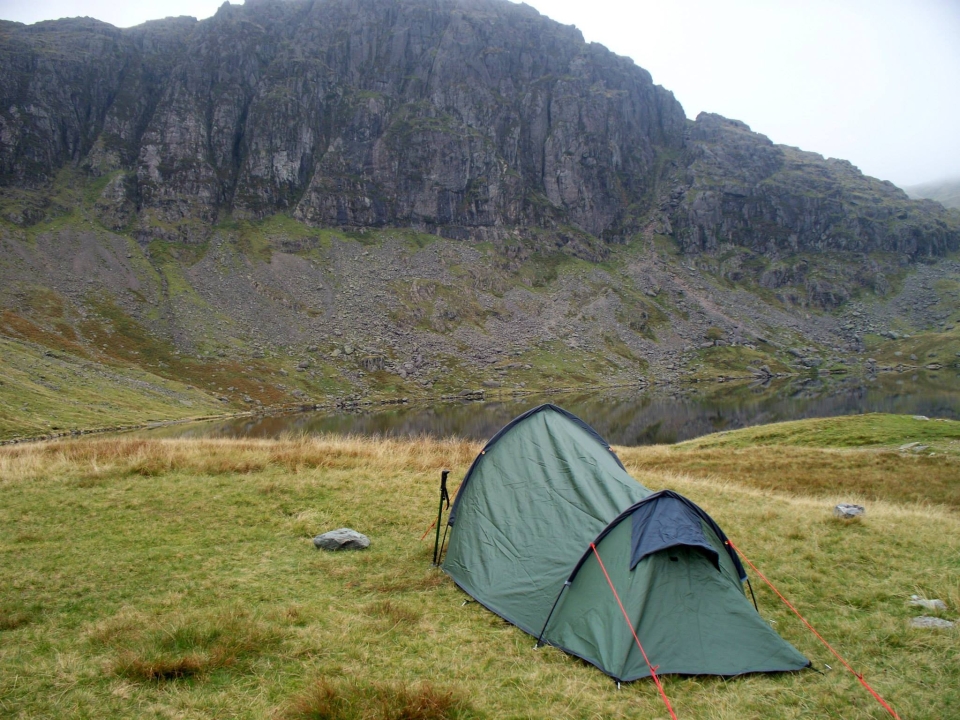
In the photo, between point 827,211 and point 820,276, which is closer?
point 820,276

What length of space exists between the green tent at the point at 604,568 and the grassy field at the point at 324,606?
407mm

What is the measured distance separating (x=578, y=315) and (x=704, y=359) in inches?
1265

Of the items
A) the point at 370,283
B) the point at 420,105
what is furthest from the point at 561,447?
the point at 420,105

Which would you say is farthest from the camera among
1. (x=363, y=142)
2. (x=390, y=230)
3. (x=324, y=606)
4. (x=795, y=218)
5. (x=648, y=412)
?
(x=795, y=218)

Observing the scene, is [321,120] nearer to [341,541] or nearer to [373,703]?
[341,541]

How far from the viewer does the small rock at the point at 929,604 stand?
32.0 feet

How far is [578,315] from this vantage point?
459ft

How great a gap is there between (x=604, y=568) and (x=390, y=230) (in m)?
158

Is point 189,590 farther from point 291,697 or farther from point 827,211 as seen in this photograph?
point 827,211

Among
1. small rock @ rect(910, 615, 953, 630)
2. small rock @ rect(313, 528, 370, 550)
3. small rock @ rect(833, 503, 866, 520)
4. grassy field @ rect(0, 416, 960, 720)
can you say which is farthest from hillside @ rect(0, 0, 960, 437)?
small rock @ rect(910, 615, 953, 630)

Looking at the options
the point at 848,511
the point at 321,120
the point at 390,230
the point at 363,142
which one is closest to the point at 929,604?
the point at 848,511

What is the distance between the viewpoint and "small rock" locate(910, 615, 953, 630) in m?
8.96

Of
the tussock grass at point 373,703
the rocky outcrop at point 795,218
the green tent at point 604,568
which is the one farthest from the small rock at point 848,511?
the rocky outcrop at point 795,218

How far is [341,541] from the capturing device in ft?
41.9
